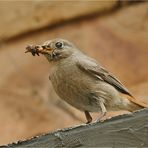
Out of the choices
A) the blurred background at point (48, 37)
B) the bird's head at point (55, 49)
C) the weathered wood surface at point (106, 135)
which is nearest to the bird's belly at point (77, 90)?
the bird's head at point (55, 49)

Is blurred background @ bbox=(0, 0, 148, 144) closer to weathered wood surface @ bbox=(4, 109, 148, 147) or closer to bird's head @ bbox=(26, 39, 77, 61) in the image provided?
bird's head @ bbox=(26, 39, 77, 61)

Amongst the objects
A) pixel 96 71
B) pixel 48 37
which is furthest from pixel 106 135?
pixel 48 37

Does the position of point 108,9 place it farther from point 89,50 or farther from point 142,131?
point 142,131

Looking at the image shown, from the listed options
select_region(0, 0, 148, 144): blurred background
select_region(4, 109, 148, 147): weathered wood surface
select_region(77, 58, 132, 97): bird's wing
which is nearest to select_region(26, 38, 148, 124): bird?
select_region(77, 58, 132, 97): bird's wing

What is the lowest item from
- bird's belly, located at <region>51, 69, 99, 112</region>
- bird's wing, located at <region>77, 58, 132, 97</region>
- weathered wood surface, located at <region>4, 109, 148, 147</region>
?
weathered wood surface, located at <region>4, 109, 148, 147</region>

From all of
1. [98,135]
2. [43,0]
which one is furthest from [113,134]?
[43,0]

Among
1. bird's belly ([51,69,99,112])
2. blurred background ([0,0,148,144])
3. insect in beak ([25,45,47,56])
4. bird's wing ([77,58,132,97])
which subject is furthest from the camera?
blurred background ([0,0,148,144])
